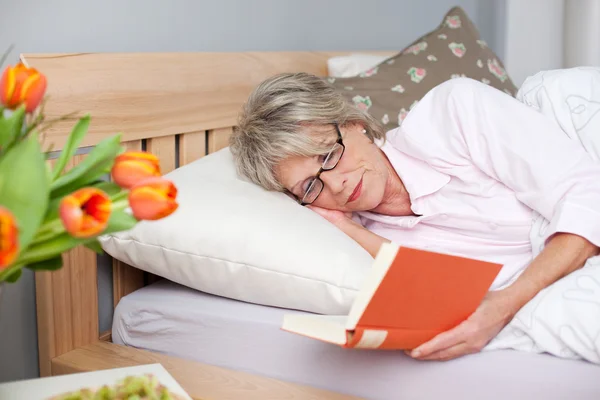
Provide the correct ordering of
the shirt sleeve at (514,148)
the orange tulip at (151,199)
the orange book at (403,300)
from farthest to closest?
the shirt sleeve at (514,148) < the orange book at (403,300) < the orange tulip at (151,199)

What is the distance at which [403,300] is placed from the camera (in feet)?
2.81

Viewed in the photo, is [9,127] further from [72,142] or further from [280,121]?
[280,121]

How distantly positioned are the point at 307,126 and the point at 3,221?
932 millimetres

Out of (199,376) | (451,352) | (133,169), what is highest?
(133,169)

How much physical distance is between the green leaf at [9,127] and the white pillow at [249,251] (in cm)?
56

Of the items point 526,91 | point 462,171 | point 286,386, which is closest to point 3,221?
point 286,386

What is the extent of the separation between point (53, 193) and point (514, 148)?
897 mm

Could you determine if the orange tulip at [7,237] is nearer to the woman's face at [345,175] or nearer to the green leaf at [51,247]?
the green leaf at [51,247]

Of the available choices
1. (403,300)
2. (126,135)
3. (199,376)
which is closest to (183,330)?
(199,376)

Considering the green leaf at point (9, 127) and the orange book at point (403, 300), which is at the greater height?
the green leaf at point (9, 127)

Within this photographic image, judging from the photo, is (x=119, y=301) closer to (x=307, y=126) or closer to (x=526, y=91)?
(x=307, y=126)

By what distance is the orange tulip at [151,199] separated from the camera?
22.4 inches

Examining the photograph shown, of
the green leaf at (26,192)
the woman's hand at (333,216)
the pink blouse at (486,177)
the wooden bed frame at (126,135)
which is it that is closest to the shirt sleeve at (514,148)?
the pink blouse at (486,177)

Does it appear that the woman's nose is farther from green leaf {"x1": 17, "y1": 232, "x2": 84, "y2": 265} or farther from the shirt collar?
green leaf {"x1": 17, "y1": 232, "x2": 84, "y2": 265}
